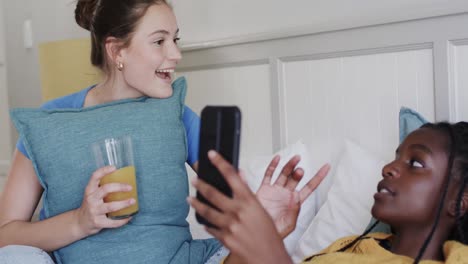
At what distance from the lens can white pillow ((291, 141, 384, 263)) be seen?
4.62 feet

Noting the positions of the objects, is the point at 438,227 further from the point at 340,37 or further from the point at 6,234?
the point at 6,234

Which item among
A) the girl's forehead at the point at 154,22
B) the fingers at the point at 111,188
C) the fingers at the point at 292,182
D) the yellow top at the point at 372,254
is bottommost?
the yellow top at the point at 372,254

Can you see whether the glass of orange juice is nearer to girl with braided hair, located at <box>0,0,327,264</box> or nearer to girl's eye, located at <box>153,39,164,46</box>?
girl with braided hair, located at <box>0,0,327,264</box>

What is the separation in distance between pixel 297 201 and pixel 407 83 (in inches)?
30.2

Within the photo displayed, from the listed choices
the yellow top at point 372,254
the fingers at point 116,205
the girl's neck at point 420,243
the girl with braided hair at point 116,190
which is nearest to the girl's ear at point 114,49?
the girl with braided hair at point 116,190

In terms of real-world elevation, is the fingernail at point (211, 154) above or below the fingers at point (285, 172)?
above

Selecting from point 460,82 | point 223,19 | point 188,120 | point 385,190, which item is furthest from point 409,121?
point 223,19

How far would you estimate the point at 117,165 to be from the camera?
121 cm

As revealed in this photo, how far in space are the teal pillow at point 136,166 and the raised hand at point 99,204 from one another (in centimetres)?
10

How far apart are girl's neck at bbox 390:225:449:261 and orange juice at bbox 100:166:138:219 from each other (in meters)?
0.53

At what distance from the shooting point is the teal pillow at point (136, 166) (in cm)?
133

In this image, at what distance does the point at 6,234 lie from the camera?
135cm

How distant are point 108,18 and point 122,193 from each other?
1.66 ft

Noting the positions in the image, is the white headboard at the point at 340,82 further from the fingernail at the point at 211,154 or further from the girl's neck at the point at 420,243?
the fingernail at the point at 211,154
